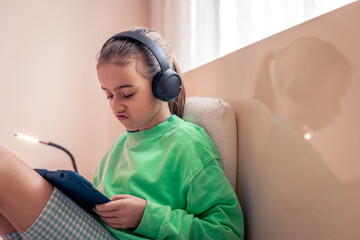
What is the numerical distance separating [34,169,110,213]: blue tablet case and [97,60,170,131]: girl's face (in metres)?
0.27

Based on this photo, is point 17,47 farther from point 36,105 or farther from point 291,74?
point 291,74

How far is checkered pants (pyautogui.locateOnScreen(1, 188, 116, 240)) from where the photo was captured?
0.69m

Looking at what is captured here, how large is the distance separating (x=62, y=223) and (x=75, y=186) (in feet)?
0.28

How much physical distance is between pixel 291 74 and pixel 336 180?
24 centimetres

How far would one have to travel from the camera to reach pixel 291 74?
709 mm

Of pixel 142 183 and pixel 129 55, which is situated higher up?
pixel 129 55

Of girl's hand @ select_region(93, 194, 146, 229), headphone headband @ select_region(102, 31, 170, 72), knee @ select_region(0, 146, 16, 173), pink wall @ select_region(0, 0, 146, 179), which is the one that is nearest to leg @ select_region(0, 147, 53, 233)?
knee @ select_region(0, 146, 16, 173)

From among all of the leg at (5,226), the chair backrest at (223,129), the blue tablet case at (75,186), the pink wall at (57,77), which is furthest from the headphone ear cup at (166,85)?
the pink wall at (57,77)

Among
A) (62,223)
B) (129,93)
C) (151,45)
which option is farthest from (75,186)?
(151,45)

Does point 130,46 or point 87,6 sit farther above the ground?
point 87,6

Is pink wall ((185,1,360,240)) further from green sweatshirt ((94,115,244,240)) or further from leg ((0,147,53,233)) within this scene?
leg ((0,147,53,233))

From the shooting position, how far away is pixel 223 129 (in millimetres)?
943

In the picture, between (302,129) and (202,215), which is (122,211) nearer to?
(202,215)

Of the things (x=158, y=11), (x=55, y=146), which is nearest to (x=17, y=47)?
(x=55, y=146)
